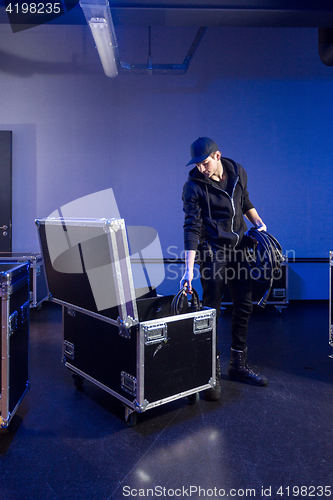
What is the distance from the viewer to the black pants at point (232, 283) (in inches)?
88.4

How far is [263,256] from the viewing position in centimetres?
225

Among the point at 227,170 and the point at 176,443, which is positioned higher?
the point at 227,170

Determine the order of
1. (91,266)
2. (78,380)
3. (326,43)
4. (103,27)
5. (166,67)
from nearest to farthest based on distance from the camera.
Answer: (91,266)
(78,380)
(103,27)
(326,43)
(166,67)

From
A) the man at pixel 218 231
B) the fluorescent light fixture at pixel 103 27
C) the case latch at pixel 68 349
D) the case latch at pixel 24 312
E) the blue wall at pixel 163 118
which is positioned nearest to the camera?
the case latch at pixel 24 312

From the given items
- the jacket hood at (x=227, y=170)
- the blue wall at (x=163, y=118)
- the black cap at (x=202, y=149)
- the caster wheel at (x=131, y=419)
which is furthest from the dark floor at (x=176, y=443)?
the blue wall at (x=163, y=118)

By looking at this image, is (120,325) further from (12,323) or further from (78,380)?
(78,380)

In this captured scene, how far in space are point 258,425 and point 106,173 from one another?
375 cm

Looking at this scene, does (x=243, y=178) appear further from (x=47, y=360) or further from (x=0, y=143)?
(x=0, y=143)

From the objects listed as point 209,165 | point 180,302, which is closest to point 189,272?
point 180,302

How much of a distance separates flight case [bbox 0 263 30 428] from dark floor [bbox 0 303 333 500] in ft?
0.49

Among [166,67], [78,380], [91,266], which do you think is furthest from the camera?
[166,67]

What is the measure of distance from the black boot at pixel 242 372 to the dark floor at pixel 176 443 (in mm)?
55

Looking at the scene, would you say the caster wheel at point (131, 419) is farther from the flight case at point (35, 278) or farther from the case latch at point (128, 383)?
the flight case at point (35, 278)

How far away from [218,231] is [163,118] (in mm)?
3076
